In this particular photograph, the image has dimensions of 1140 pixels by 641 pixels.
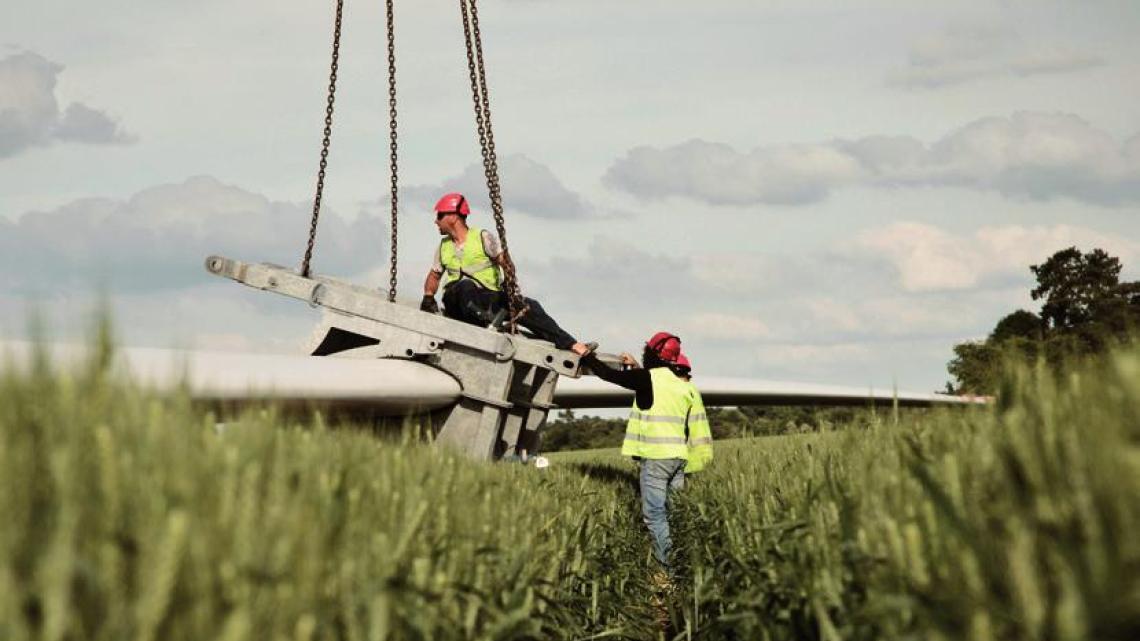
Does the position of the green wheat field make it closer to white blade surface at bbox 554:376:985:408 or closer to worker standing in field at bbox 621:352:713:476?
worker standing in field at bbox 621:352:713:476

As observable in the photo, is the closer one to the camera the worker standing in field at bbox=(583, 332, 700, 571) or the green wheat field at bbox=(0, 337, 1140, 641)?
the green wheat field at bbox=(0, 337, 1140, 641)

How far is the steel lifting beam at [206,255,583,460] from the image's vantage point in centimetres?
1142

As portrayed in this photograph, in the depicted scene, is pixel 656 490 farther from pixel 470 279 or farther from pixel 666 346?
pixel 470 279

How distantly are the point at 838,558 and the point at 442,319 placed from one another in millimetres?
7453

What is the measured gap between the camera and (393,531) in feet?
12.9

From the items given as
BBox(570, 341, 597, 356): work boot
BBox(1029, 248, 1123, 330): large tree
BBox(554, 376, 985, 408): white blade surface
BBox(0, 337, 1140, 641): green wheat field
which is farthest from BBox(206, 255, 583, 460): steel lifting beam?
BBox(1029, 248, 1123, 330): large tree

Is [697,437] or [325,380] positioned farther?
[697,437]

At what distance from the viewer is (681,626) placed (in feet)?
28.1

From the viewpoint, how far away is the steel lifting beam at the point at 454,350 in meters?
11.4

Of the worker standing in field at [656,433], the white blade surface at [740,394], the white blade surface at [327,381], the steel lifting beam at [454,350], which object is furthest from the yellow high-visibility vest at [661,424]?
the white blade surface at [740,394]

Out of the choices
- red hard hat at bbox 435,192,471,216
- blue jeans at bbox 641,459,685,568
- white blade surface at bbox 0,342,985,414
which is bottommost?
blue jeans at bbox 641,459,685,568

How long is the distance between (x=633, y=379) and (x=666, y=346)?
645 millimetres

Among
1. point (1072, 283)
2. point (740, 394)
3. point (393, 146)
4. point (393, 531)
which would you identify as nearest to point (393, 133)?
point (393, 146)

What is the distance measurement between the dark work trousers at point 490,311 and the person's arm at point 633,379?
0.77 meters
